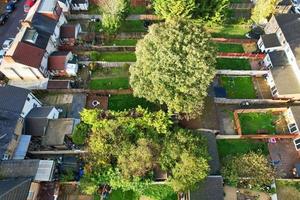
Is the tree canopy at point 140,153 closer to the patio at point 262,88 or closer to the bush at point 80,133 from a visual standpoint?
the bush at point 80,133

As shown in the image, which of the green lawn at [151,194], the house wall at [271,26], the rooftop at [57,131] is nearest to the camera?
the green lawn at [151,194]

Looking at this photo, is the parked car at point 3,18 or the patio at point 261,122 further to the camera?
the parked car at point 3,18

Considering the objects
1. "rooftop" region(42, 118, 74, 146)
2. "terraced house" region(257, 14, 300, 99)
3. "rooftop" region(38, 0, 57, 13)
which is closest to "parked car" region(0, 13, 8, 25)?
"rooftop" region(38, 0, 57, 13)

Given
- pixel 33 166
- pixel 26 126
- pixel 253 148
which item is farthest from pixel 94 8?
pixel 253 148

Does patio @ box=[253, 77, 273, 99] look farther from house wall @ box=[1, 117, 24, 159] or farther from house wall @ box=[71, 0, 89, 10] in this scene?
house wall @ box=[1, 117, 24, 159]

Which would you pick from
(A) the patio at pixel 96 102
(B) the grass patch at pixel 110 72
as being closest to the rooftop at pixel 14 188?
(A) the patio at pixel 96 102

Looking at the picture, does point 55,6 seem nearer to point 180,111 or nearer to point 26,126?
point 26,126
